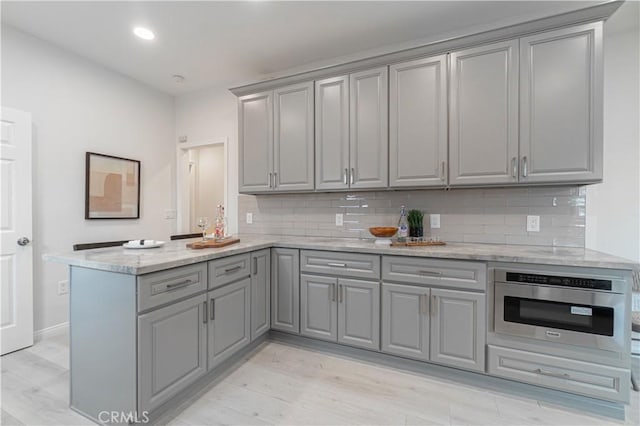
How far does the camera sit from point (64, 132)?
118 inches

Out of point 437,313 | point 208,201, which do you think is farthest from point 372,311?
point 208,201

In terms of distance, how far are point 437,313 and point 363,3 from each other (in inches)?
95.6

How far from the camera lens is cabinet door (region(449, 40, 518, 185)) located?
2188 mm

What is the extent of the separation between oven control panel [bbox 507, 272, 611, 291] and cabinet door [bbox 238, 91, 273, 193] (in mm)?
2254

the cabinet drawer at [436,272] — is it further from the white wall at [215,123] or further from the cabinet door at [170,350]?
the white wall at [215,123]

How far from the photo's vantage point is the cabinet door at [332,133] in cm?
273

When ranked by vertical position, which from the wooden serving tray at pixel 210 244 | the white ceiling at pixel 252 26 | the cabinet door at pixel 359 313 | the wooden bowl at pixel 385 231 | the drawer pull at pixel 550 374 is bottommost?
the drawer pull at pixel 550 374

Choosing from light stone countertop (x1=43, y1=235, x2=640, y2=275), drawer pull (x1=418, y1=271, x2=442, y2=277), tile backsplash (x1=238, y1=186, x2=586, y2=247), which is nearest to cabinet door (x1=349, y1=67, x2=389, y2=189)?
tile backsplash (x1=238, y1=186, x2=586, y2=247)

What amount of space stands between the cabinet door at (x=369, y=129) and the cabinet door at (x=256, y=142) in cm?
89

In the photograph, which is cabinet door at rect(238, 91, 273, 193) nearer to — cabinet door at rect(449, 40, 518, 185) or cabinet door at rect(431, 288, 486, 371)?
cabinet door at rect(449, 40, 518, 185)

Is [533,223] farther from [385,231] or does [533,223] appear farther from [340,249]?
[340,249]

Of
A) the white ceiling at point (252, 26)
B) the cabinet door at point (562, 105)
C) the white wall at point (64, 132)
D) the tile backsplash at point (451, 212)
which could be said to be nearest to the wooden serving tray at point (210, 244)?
the tile backsplash at point (451, 212)

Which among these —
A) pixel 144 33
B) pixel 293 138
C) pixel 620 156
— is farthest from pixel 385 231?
pixel 144 33

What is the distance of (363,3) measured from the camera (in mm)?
2309
